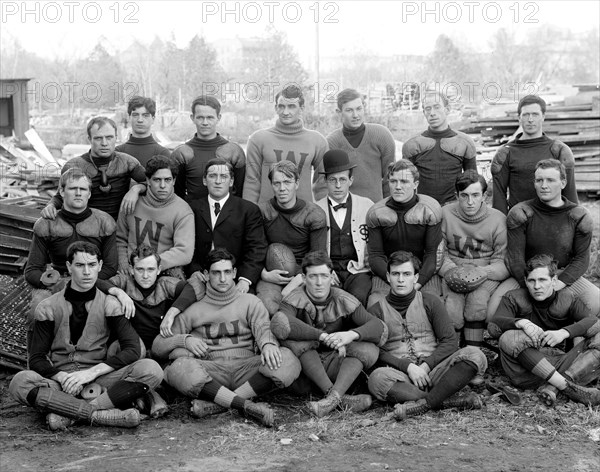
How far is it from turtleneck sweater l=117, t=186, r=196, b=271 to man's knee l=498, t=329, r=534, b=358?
258 centimetres

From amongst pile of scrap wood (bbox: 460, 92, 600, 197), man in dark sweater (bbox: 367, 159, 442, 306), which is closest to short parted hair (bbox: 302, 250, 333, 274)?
man in dark sweater (bbox: 367, 159, 442, 306)

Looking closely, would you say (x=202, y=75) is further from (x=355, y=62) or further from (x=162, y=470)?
(x=162, y=470)

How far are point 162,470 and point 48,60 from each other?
51389 millimetres

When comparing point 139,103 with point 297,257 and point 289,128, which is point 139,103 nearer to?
point 289,128

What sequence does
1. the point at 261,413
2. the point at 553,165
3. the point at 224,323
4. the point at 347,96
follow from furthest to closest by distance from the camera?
the point at 347,96, the point at 553,165, the point at 224,323, the point at 261,413

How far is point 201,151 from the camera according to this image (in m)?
7.03

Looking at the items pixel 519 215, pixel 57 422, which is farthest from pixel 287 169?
pixel 57 422

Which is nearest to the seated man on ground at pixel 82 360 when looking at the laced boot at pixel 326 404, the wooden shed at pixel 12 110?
the laced boot at pixel 326 404

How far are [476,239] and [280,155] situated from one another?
6.05 ft

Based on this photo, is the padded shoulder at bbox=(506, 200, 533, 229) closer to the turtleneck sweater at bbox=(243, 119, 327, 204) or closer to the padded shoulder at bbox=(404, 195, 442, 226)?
the padded shoulder at bbox=(404, 195, 442, 226)

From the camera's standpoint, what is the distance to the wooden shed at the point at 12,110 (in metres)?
22.6

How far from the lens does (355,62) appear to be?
183 ft

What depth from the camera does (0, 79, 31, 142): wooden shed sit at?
22.6 meters

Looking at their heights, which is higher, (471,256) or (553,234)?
(553,234)
